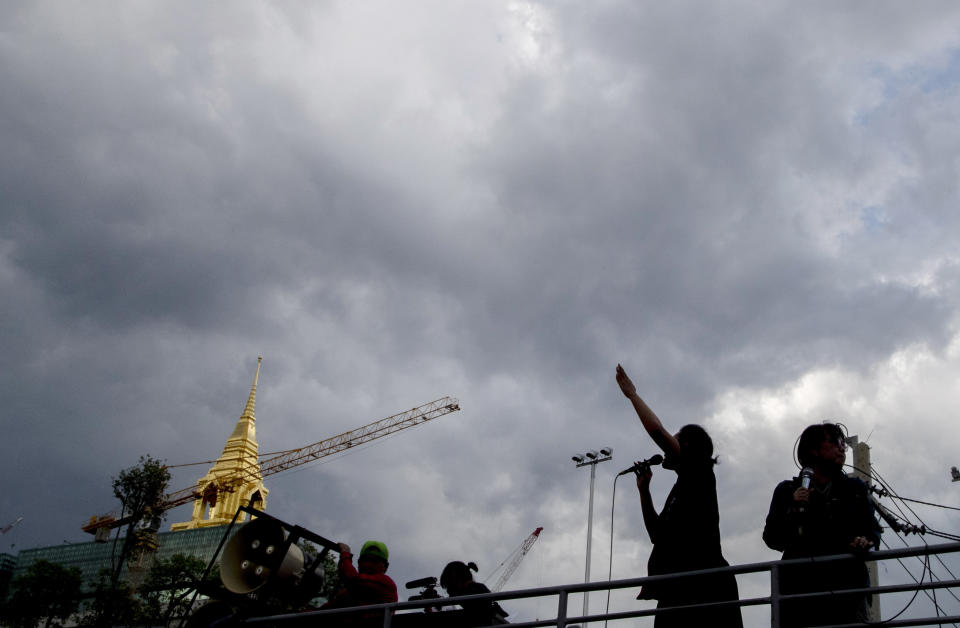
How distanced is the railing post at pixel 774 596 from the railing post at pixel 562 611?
1778 mm

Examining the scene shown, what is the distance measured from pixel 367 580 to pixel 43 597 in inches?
2198

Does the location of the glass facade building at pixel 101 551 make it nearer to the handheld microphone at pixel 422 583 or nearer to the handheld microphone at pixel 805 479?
the handheld microphone at pixel 422 583

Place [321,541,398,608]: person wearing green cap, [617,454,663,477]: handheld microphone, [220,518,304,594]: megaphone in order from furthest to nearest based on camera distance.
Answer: [220,518,304,594]: megaphone
[321,541,398,608]: person wearing green cap
[617,454,663,477]: handheld microphone

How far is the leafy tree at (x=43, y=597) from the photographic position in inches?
2149

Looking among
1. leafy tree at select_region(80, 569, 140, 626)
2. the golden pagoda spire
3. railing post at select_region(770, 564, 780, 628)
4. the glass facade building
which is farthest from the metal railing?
the golden pagoda spire

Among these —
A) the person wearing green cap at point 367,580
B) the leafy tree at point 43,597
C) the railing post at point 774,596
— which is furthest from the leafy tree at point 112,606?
the railing post at point 774,596

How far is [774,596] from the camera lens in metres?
5.71

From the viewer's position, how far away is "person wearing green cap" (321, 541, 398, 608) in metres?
8.41

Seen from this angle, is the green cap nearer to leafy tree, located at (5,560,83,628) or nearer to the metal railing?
the metal railing

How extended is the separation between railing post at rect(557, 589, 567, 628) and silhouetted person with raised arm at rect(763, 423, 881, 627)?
5.99 feet

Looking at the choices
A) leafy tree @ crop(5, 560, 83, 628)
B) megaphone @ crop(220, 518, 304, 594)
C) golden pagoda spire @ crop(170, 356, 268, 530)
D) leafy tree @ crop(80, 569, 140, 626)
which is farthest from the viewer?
golden pagoda spire @ crop(170, 356, 268, 530)

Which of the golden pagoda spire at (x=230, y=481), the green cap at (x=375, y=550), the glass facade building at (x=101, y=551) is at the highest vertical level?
the golden pagoda spire at (x=230, y=481)

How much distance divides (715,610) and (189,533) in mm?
A: 128412

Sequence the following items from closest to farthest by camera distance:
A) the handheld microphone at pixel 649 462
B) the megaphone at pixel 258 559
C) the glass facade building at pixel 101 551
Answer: the handheld microphone at pixel 649 462 → the megaphone at pixel 258 559 → the glass facade building at pixel 101 551
